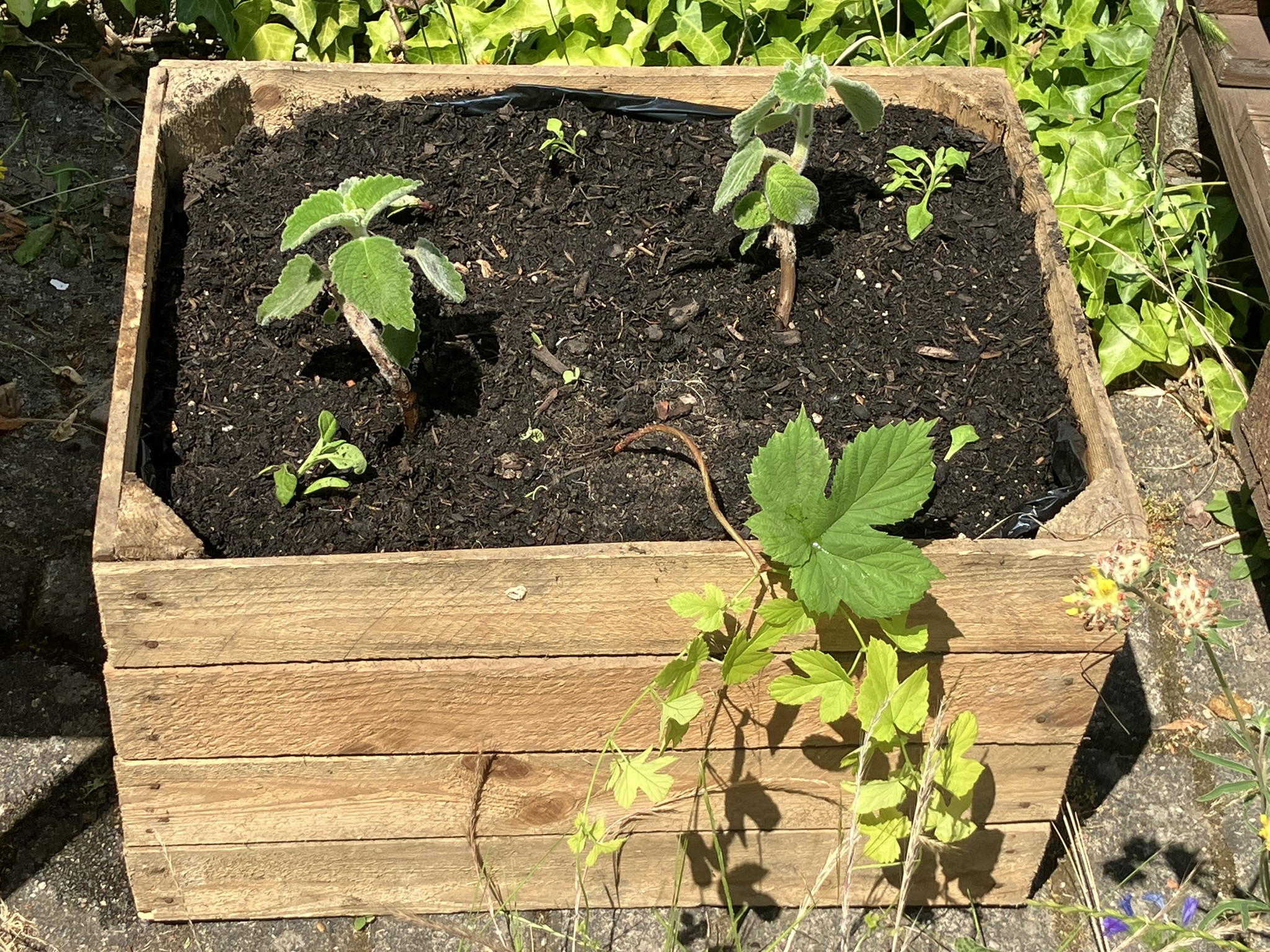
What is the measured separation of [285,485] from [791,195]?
2.89 ft

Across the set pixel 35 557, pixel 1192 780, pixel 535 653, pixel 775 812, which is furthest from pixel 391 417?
pixel 1192 780

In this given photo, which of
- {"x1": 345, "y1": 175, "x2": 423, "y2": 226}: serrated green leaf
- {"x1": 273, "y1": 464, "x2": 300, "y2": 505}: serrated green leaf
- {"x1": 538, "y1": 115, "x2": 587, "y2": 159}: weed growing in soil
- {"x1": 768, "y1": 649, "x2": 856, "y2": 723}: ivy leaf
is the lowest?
{"x1": 768, "y1": 649, "x2": 856, "y2": 723}: ivy leaf

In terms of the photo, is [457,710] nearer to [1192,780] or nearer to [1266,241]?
[1192,780]

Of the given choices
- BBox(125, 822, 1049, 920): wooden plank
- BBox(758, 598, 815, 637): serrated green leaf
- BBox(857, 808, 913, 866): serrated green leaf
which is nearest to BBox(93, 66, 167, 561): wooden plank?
BBox(125, 822, 1049, 920): wooden plank

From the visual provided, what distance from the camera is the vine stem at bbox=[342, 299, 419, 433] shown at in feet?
5.77

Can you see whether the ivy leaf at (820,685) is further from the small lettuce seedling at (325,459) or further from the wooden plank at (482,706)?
the small lettuce seedling at (325,459)

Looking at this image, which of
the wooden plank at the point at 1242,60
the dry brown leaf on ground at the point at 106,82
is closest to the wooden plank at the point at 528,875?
the wooden plank at the point at 1242,60

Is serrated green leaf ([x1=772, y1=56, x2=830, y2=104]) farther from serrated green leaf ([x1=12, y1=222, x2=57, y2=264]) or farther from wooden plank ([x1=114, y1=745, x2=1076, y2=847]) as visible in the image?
serrated green leaf ([x1=12, y1=222, x2=57, y2=264])

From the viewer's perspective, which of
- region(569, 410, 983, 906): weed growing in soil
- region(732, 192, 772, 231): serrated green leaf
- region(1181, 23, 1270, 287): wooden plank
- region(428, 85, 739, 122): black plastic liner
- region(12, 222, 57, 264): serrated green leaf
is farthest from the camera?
region(12, 222, 57, 264): serrated green leaf

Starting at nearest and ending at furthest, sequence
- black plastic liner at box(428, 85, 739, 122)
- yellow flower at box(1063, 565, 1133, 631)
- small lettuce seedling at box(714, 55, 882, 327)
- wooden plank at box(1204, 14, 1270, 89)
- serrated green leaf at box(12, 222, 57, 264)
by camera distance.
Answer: yellow flower at box(1063, 565, 1133, 631) → small lettuce seedling at box(714, 55, 882, 327) → black plastic liner at box(428, 85, 739, 122) → wooden plank at box(1204, 14, 1270, 89) → serrated green leaf at box(12, 222, 57, 264)

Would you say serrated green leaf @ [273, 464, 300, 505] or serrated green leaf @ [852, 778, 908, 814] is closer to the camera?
serrated green leaf @ [852, 778, 908, 814]

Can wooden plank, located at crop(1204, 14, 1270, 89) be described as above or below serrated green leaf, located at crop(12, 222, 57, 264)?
above

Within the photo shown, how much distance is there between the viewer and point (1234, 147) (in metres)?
2.59

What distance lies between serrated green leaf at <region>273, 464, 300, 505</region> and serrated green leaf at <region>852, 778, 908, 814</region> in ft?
2.97
